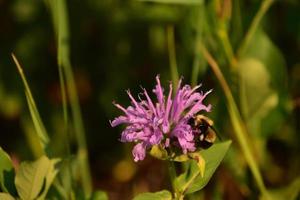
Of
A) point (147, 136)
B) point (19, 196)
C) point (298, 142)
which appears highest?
point (147, 136)

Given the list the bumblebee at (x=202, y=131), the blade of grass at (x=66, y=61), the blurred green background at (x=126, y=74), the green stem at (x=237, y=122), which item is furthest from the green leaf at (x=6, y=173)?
the blurred green background at (x=126, y=74)

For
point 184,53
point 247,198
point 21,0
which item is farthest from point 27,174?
point 21,0

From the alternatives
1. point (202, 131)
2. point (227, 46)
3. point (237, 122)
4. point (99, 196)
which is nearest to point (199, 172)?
point (202, 131)

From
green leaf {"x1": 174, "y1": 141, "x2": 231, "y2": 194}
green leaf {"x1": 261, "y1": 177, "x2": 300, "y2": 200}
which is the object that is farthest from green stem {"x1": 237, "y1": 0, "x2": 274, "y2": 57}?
green leaf {"x1": 174, "y1": 141, "x2": 231, "y2": 194}

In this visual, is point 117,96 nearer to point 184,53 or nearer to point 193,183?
point 184,53

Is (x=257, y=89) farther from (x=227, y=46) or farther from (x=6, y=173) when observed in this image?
(x=6, y=173)

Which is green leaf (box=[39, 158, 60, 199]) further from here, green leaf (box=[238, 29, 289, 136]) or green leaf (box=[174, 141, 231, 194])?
green leaf (box=[238, 29, 289, 136])

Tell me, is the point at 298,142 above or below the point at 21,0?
below

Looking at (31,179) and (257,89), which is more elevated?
(31,179)
